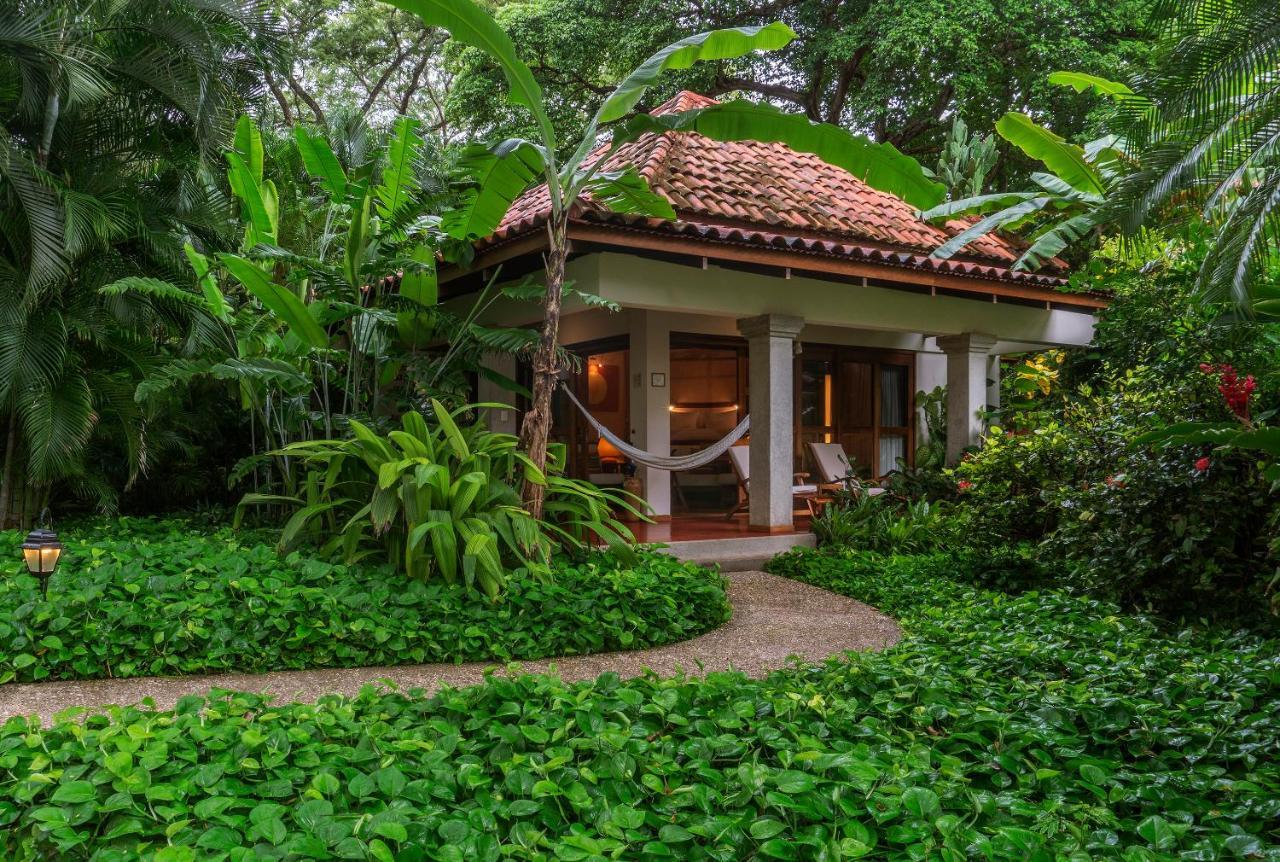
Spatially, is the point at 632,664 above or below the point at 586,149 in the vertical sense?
below

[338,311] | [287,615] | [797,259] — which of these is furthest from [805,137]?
[287,615]

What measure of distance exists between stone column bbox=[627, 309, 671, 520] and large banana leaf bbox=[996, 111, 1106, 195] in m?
4.25

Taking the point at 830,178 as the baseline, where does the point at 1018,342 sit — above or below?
below

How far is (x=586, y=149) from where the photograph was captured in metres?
5.73

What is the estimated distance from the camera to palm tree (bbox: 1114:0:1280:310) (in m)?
3.19

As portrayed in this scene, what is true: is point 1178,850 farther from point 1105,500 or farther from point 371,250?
point 371,250

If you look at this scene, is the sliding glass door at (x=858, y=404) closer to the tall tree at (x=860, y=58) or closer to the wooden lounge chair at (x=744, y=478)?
the wooden lounge chair at (x=744, y=478)

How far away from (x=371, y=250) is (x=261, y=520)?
2.64 m

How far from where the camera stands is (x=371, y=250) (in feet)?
23.1

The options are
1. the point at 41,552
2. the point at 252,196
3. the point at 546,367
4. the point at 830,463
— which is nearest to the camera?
the point at 41,552

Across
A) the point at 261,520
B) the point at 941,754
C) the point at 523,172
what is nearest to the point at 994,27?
the point at 523,172

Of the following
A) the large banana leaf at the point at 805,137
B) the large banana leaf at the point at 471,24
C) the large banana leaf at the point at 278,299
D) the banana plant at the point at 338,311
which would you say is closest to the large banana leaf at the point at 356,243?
the banana plant at the point at 338,311

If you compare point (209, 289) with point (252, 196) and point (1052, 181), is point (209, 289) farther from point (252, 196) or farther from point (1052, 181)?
point (1052, 181)

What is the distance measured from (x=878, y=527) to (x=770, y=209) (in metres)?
3.38
